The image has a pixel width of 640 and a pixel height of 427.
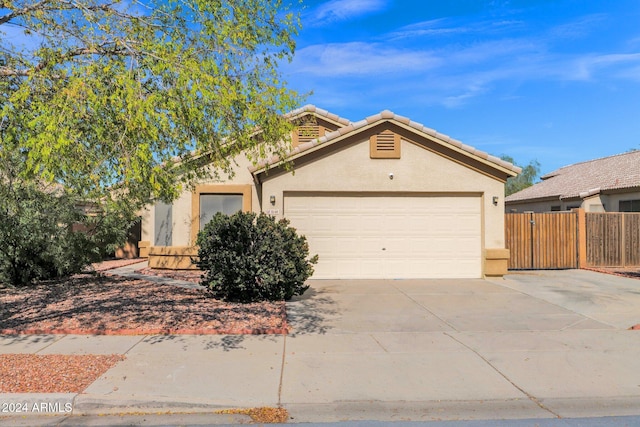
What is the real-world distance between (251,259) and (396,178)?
17.0 feet

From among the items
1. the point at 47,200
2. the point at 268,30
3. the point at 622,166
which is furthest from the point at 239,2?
the point at 622,166

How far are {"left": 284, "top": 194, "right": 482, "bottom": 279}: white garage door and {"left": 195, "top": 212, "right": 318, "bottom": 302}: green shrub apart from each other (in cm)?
292

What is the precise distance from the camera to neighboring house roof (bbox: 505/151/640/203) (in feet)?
63.6

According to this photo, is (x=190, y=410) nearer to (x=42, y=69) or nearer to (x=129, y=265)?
(x=42, y=69)

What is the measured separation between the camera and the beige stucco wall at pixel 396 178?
39.8ft

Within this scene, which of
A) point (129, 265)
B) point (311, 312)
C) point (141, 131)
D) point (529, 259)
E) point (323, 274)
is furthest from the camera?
point (129, 265)

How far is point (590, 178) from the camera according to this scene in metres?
22.4

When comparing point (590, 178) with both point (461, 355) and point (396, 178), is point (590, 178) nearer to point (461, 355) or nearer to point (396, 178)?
point (396, 178)

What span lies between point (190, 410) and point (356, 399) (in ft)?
5.40

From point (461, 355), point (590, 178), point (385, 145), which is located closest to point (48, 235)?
point (385, 145)

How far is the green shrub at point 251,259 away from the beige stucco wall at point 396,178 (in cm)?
300

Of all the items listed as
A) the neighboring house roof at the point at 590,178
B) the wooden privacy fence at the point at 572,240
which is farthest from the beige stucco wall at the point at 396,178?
the neighboring house roof at the point at 590,178

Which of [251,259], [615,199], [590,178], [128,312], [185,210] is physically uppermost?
[590,178]

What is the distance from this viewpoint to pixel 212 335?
265 inches
